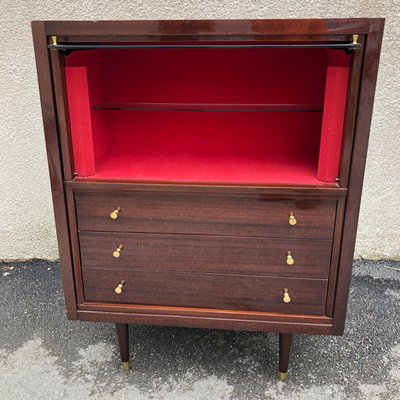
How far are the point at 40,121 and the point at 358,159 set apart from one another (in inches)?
53.9

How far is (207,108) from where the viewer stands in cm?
139

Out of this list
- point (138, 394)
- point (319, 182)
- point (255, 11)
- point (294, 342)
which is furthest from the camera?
point (255, 11)

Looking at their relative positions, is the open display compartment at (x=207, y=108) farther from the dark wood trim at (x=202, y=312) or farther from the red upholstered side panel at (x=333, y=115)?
the dark wood trim at (x=202, y=312)

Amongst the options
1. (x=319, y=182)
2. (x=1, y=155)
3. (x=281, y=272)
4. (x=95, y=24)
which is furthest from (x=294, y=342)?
(x=1, y=155)

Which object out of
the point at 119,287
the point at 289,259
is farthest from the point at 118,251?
the point at 289,259

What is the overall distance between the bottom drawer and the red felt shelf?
0.28 metres

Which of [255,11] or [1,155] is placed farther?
[1,155]

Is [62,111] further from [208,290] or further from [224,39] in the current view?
[208,290]

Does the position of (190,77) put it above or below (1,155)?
above

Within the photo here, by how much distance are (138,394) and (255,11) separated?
1.46 metres

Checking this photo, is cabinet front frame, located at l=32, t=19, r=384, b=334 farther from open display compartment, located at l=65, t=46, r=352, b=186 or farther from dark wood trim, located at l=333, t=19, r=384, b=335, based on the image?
open display compartment, located at l=65, t=46, r=352, b=186

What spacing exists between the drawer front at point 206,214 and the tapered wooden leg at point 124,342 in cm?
36

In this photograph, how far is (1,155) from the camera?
1.92 meters

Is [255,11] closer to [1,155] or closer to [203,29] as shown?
[203,29]
